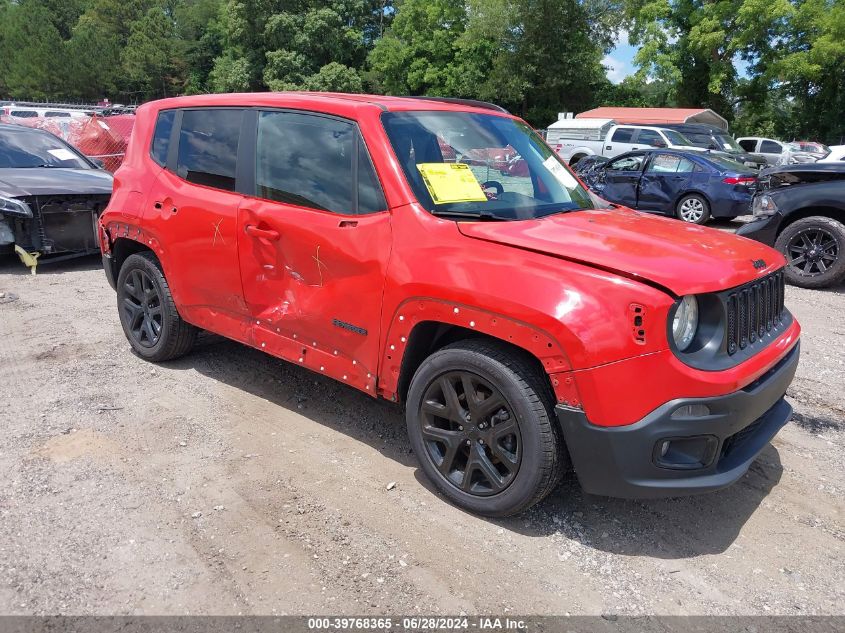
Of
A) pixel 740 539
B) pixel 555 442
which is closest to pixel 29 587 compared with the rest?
pixel 555 442

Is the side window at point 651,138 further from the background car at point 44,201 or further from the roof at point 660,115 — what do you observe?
the background car at point 44,201

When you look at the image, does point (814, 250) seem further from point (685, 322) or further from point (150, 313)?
point (150, 313)

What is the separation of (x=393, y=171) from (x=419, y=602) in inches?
77.7

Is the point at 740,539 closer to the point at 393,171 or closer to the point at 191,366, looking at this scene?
the point at 393,171

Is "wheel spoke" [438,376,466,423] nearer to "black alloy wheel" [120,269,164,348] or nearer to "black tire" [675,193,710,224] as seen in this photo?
"black alloy wheel" [120,269,164,348]

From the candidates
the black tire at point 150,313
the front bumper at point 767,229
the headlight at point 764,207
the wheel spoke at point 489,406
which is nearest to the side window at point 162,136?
the black tire at point 150,313

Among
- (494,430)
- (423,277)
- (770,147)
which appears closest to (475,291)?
(423,277)

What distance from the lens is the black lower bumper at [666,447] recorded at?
2.50 meters

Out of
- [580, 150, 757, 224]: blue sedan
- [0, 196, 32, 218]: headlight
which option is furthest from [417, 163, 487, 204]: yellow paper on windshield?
[580, 150, 757, 224]: blue sedan

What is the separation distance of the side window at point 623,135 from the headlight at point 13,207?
17.4 meters

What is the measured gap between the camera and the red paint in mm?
2492

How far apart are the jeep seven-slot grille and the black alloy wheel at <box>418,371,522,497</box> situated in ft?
3.33

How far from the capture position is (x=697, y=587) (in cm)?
261

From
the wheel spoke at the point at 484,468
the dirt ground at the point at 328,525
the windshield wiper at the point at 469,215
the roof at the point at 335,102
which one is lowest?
Result: the dirt ground at the point at 328,525
